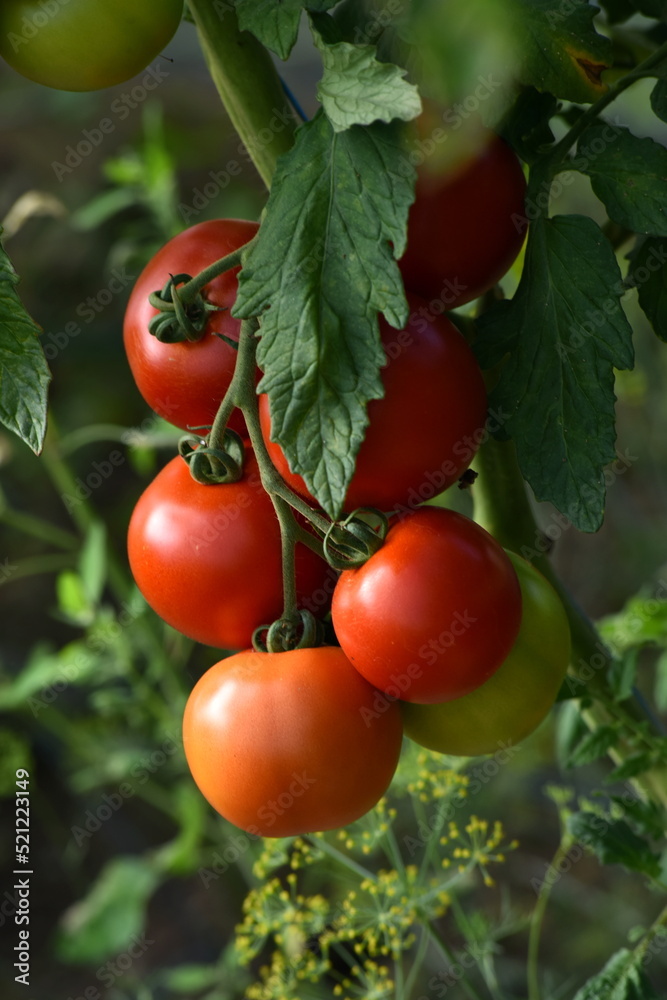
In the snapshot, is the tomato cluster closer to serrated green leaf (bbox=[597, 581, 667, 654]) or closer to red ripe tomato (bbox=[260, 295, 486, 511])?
red ripe tomato (bbox=[260, 295, 486, 511])

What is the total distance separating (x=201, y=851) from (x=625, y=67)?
873 millimetres

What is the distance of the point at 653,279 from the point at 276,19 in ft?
0.55

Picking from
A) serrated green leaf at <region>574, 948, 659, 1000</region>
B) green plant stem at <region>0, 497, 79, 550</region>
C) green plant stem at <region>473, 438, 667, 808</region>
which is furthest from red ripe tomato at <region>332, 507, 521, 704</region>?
green plant stem at <region>0, 497, 79, 550</region>

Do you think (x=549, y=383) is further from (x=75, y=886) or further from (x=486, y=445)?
(x=75, y=886)

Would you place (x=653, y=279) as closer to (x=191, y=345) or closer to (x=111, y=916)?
(x=191, y=345)

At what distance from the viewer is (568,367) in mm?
316

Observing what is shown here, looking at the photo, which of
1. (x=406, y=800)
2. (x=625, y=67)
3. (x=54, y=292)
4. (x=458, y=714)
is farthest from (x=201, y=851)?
(x=54, y=292)

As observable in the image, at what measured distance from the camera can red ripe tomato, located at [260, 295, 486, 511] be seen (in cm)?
31

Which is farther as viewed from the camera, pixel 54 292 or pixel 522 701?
pixel 54 292

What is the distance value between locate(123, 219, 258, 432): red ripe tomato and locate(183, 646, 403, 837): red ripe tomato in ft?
0.31

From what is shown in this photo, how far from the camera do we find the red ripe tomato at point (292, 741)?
33 cm

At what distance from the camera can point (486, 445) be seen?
42 centimetres

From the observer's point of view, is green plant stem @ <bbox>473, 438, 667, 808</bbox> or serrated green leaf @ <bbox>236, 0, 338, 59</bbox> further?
green plant stem @ <bbox>473, 438, 667, 808</bbox>

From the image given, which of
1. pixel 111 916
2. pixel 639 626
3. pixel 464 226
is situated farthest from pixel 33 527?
pixel 464 226
